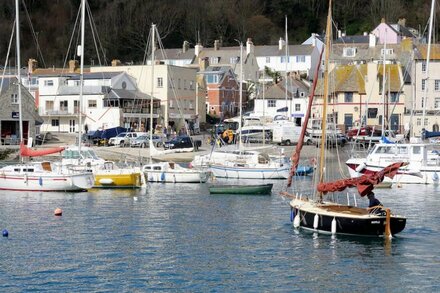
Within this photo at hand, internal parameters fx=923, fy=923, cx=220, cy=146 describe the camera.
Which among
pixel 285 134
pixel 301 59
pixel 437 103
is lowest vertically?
pixel 285 134

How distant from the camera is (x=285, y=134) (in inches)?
3339

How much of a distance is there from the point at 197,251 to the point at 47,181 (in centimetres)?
1849

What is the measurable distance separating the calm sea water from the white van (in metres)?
37.6

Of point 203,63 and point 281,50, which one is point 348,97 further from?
point 281,50

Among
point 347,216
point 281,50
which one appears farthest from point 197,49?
point 347,216

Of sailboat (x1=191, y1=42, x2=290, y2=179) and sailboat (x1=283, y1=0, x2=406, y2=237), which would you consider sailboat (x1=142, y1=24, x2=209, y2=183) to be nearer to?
sailboat (x1=191, y1=42, x2=290, y2=179)

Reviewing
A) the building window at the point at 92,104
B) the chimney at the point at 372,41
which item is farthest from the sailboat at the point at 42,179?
the chimney at the point at 372,41

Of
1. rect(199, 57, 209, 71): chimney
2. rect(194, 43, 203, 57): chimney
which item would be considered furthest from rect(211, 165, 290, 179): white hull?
rect(194, 43, 203, 57): chimney

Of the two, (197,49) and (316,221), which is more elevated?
(197,49)

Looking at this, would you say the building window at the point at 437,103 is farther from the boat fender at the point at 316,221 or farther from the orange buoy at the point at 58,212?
the boat fender at the point at 316,221

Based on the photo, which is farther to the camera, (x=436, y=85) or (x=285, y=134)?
(x=436, y=85)

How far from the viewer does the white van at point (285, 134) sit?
84.7 m

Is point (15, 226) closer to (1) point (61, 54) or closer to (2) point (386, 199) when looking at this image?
(2) point (386, 199)

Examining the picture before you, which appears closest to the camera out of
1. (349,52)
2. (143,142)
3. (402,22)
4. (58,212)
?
(58,212)
